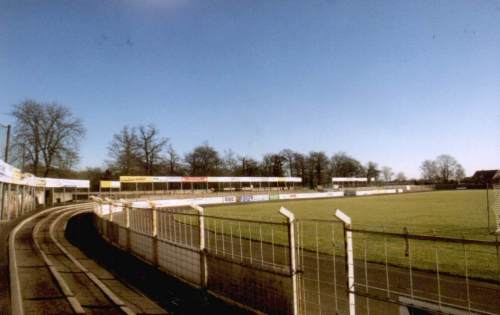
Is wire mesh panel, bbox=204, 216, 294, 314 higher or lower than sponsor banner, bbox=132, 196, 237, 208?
higher

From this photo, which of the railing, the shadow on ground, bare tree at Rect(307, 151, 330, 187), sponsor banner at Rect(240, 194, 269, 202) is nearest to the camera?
the railing

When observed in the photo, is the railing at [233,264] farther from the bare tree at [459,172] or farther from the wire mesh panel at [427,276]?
the bare tree at [459,172]

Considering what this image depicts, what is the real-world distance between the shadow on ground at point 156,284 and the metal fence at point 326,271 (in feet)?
0.82

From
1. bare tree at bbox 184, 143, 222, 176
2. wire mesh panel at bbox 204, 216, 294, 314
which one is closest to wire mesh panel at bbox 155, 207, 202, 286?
wire mesh panel at bbox 204, 216, 294, 314

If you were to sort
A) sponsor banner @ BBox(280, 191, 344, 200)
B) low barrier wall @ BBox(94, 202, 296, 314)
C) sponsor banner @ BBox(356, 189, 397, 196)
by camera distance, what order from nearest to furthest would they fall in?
1. low barrier wall @ BBox(94, 202, 296, 314)
2. sponsor banner @ BBox(280, 191, 344, 200)
3. sponsor banner @ BBox(356, 189, 397, 196)

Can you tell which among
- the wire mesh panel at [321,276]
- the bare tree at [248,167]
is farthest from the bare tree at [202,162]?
the wire mesh panel at [321,276]

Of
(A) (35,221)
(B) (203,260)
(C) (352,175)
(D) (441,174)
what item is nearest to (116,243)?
(B) (203,260)

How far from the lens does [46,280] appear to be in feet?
29.4

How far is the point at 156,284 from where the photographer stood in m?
8.94

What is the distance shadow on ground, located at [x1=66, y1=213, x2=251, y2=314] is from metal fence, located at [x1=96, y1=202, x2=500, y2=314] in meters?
0.25

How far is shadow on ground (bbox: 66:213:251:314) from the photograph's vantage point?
704cm

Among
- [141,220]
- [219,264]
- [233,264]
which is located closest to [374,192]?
[141,220]

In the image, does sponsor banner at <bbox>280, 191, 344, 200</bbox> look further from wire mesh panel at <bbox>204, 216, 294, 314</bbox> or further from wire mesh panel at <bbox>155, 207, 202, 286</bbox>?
wire mesh panel at <bbox>204, 216, 294, 314</bbox>

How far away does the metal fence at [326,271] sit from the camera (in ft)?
14.7
